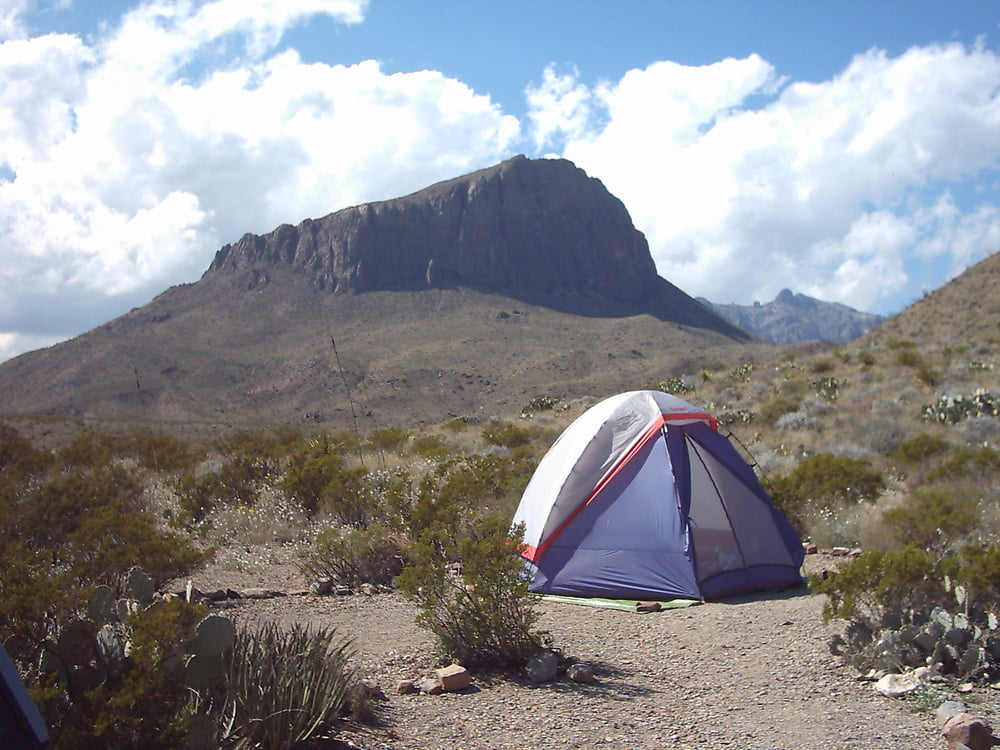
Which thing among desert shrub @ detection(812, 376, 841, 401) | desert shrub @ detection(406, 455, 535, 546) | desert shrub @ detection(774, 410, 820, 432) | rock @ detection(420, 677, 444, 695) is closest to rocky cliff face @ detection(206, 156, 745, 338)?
desert shrub @ detection(812, 376, 841, 401)

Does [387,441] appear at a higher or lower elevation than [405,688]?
higher

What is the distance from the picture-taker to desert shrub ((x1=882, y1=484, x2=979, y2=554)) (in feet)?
29.7

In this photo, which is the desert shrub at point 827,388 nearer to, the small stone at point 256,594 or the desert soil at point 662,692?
the desert soil at point 662,692

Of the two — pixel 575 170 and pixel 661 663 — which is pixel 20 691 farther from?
pixel 575 170

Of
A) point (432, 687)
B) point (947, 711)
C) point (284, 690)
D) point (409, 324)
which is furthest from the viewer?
point (409, 324)

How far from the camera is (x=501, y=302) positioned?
280ft

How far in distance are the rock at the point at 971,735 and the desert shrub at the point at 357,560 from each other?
626 cm

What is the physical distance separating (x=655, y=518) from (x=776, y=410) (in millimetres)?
14105

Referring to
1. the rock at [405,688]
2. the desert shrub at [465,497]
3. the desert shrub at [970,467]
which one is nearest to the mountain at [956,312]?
the desert shrub at [970,467]

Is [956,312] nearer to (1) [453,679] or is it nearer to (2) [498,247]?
(1) [453,679]

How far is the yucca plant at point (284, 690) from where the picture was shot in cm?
417

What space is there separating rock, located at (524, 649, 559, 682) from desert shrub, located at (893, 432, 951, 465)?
10988mm

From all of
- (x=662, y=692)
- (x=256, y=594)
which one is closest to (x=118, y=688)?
(x=662, y=692)

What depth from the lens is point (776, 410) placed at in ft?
70.4
